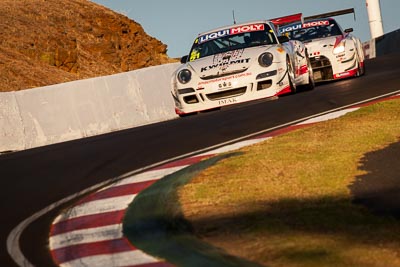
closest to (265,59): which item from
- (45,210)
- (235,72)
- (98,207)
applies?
(235,72)

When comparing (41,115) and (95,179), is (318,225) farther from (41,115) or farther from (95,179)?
(41,115)

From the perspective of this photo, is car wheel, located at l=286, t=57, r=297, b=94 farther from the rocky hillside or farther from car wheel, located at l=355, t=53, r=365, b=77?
the rocky hillside

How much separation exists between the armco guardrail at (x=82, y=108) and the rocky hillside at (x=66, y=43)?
1204 cm

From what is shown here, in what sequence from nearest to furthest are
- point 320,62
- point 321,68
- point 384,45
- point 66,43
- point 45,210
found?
point 45,210 → point 320,62 → point 321,68 → point 384,45 → point 66,43

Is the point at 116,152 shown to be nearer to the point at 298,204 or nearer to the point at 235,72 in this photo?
the point at 235,72

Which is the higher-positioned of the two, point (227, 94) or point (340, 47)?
point (227, 94)

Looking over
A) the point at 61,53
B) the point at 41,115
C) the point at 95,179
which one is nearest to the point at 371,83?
the point at 41,115

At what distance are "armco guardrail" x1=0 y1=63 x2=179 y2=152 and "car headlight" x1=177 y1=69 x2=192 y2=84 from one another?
3.72 metres

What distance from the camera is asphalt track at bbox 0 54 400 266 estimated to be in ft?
25.8

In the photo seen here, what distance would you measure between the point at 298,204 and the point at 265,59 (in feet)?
24.9

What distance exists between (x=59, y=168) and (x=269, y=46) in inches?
196

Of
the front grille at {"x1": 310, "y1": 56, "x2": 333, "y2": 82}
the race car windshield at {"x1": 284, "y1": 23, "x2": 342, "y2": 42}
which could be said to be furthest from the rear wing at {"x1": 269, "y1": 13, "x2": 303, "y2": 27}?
the front grille at {"x1": 310, "y1": 56, "x2": 333, "y2": 82}

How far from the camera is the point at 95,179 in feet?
30.4

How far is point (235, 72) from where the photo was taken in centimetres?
1395
